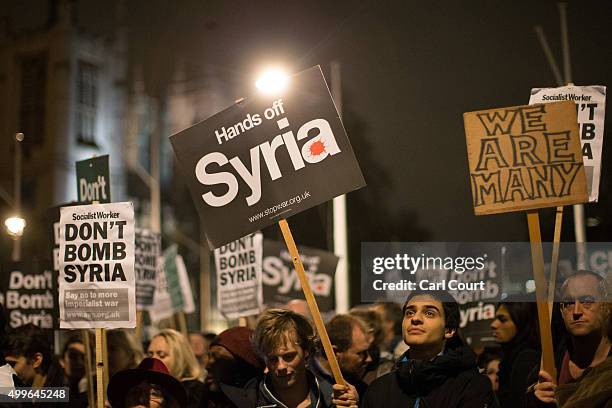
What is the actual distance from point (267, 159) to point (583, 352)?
1883 mm

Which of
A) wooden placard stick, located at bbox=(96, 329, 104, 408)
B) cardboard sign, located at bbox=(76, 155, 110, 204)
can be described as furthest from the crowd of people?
cardboard sign, located at bbox=(76, 155, 110, 204)

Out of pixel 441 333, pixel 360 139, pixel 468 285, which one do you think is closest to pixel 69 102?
pixel 360 139

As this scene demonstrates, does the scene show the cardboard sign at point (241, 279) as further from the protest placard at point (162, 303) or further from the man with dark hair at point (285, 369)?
the man with dark hair at point (285, 369)

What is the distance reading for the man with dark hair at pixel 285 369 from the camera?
4434 millimetres

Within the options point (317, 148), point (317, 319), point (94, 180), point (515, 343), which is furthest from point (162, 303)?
point (317, 319)

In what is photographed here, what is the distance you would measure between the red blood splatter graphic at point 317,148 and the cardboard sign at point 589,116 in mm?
1219

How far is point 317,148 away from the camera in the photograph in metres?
4.67

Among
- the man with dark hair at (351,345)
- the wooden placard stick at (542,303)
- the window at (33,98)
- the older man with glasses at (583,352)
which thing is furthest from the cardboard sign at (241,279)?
the window at (33,98)

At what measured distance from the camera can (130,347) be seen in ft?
22.1

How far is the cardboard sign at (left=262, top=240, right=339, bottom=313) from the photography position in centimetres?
949

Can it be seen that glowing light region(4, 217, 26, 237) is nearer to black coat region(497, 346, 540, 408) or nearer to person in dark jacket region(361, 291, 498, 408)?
person in dark jacket region(361, 291, 498, 408)

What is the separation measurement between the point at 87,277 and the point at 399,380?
220 cm

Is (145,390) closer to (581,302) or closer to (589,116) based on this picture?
(581,302)

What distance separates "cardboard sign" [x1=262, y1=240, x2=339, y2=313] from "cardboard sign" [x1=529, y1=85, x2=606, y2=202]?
4.70 meters
